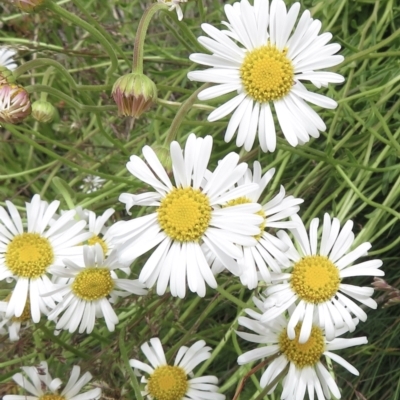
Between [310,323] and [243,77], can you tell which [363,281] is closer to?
[310,323]

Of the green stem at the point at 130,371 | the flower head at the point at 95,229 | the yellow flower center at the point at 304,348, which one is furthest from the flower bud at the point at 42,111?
the yellow flower center at the point at 304,348

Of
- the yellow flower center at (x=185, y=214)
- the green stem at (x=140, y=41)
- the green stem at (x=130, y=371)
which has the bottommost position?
the green stem at (x=130, y=371)

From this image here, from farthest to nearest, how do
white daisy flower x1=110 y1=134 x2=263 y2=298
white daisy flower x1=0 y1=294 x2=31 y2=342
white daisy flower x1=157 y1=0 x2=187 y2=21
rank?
1. white daisy flower x1=0 y1=294 x2=31 y2=342
2. white daisy flower x1=157 y1=0 x2=187 y2=21
3. white daisy flower x1=110 y1=134 x2=263 y2=298

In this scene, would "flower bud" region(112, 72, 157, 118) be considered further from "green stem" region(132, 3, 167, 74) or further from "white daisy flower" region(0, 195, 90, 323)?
"white daisy flower" region(0, 195, 90, 323)

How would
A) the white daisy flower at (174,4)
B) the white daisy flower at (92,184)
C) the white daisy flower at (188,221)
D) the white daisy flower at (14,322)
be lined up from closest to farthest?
the white daisy flower at (188,221)
the white daisy flower at (174,4)
the white daisy flower at (14,322)
the white daisy flower at (92,184)

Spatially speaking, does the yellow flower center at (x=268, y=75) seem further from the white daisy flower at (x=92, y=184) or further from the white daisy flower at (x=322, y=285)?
the white daisy flower at (x=92, y=184)

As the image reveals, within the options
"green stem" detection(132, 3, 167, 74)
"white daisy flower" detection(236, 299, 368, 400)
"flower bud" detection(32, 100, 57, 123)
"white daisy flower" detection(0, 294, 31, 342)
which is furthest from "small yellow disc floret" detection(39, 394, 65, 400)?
"green stem" detection(132, 3, 167, 74)
